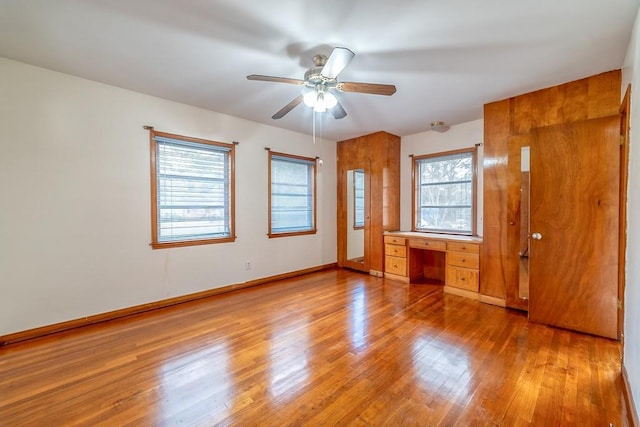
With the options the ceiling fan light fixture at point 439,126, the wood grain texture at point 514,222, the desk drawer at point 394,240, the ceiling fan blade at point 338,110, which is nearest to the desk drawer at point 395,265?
the desk drawer at point 394,240

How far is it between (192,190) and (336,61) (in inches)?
101

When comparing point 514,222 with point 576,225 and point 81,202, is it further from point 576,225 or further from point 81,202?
point 81,202

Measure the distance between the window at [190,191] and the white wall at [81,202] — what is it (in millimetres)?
109

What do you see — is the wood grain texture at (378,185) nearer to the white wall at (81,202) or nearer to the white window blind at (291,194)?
the white window blind at (291,194)

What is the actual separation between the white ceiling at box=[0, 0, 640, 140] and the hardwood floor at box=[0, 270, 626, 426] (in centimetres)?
251

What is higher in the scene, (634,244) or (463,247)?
(634,244)

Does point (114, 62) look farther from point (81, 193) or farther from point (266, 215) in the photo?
point (266, 215)

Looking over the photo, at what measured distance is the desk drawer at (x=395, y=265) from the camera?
4.28 meters

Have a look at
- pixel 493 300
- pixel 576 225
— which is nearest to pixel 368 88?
pixel 576 225

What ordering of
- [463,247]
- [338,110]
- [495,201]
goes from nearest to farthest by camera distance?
[338,110] → [495,201] → [463,247]

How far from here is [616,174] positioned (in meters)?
2.40

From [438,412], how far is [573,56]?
304 cm

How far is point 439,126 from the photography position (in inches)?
158

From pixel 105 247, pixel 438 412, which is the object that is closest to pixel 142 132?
pixel 105 247
